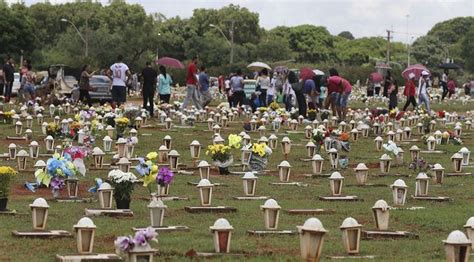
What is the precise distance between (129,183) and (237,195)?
2.75m

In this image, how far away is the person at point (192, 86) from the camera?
119ft

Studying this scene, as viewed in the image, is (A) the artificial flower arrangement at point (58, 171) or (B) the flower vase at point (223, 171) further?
(B) the flower vase at point (223, 171)

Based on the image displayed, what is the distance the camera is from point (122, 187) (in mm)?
14148

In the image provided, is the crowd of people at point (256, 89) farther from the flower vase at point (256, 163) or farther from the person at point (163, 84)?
the flower vase at point (256, 163)

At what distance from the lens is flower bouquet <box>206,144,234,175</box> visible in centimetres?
1956

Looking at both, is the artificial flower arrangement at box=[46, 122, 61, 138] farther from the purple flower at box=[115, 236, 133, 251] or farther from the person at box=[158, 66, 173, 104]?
the purple flower at box=[115, 236, 133, 251]

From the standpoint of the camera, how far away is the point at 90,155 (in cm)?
2033

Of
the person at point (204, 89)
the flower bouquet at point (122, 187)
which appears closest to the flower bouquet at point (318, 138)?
the flower bouquet at point (122, 187)

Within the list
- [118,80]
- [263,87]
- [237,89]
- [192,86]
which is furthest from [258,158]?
[237,89]

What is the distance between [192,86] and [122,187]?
22.5 meters

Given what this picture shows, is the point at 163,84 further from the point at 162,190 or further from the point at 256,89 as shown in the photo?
the point at 162,190

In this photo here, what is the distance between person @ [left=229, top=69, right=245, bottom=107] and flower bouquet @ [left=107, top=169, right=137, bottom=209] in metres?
26.6

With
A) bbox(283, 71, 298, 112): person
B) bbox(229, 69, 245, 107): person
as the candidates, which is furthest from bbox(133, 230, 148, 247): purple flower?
bbox(229, 69, 245, 107): person

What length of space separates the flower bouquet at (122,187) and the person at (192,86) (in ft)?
68.9
